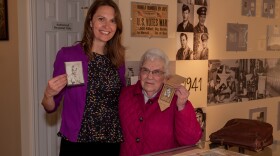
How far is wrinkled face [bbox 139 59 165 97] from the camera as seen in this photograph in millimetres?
2156

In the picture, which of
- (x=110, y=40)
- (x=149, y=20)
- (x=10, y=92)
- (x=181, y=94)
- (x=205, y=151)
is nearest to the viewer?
(x=205, y=151)

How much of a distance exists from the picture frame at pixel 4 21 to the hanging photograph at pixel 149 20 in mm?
1534

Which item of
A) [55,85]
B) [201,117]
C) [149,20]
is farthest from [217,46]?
[55,85]

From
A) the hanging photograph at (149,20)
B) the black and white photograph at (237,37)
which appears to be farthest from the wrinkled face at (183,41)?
the black and white photograph at (237,37)

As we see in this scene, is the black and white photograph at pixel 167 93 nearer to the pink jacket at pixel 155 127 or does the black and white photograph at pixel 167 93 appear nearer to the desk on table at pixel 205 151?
the pink jacket at pixel 155 127

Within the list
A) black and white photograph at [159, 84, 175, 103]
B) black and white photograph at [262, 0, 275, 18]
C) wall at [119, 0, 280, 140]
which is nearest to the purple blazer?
black and white photograph at [159, 84, 175, 103]

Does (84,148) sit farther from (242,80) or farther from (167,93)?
(242,80)

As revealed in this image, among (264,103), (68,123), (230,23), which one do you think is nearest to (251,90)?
(264,103)

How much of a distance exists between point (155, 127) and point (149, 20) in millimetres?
1339

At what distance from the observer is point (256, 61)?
4.37m

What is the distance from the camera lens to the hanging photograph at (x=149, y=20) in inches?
121

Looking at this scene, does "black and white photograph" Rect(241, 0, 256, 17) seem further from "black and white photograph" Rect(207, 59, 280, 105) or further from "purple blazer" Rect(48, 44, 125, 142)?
"purple blazer" Rect(48, 44, 125, 142)

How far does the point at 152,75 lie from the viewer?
2.15 meters

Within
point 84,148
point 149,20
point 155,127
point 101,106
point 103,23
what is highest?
point 149,20
